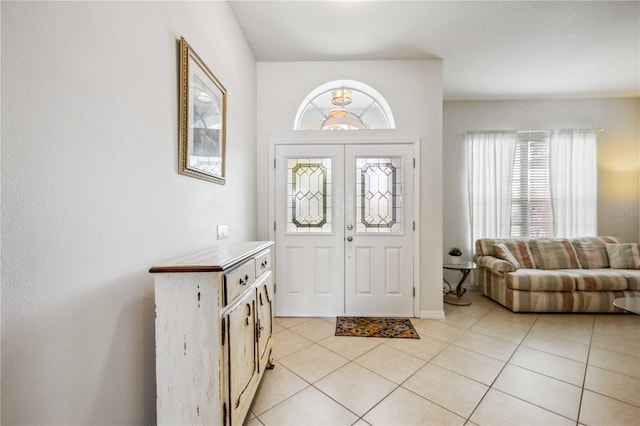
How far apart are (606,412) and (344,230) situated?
2359 millimetres

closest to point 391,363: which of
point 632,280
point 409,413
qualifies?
point 409,413

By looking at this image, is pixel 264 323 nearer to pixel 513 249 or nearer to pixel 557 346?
pixel 557 346

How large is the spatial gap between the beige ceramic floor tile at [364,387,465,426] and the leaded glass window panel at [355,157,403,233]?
5.76 feet

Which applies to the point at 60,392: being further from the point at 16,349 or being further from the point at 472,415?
the point at 472,415

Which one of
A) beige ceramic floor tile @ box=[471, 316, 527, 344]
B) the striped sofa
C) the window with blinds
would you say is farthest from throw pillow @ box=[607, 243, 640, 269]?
beige ceramic floor tile @ box=[471, 316, 527, 344]

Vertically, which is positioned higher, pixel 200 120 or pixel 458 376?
pixel 200 120

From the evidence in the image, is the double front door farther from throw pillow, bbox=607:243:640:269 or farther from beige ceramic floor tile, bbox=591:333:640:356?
throw pillow, bbox=607:243:640:269

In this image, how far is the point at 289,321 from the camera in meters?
3.09

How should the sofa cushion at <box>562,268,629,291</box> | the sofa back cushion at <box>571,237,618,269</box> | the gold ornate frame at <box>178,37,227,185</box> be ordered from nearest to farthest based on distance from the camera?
the gold ornate frame at <box>178,37,227,185</box>, the sofa cushion at <box>562,268,629,291</box>, the sofa back cushion at <box>571,237,618,269</box>

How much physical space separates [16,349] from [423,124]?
3.43 meters

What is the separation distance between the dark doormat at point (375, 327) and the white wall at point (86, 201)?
1.92 meters

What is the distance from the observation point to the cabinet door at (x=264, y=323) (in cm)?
176

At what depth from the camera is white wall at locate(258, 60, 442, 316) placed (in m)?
3.13

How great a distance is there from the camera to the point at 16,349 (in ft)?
2.40
